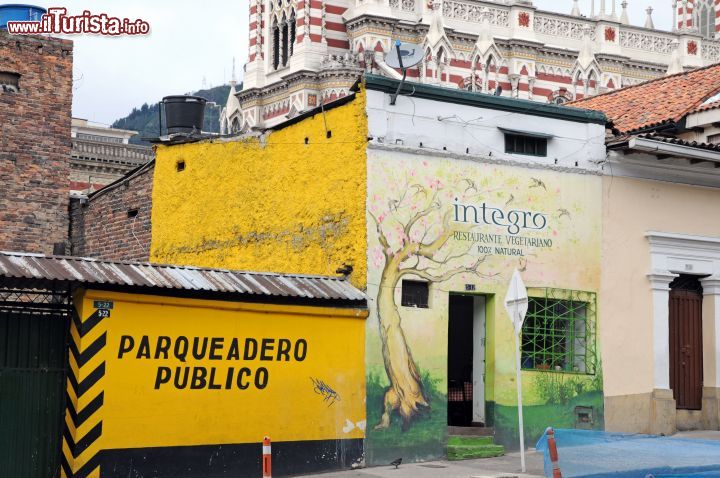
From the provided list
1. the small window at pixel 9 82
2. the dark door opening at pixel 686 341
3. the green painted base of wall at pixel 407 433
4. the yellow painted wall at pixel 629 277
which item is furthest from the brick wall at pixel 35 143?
the dark door opening at pixel 686 341

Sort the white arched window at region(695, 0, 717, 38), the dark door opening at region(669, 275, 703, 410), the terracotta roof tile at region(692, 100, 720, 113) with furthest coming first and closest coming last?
the white arched window at region(695, 0, 717, 38), the terracotta roof tile at region(692, 100, 720, 113), the dark door opening at region(669, 275, 703, 410)

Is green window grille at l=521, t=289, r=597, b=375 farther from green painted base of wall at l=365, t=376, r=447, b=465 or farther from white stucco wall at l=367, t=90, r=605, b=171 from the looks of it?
white stucco wall at l=367, t=90, r=605, b=171

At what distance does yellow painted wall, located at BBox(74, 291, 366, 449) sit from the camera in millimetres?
16203

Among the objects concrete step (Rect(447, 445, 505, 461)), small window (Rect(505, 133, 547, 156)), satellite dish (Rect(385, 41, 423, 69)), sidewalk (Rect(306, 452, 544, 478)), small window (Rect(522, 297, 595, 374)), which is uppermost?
satellite dish (Rect(385, 41, 423, 69))

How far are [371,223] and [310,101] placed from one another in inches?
1677

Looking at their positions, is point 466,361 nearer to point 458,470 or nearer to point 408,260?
point 408,260

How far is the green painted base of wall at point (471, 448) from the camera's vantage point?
1880cm

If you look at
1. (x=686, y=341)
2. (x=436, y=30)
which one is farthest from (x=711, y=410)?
(x=436, y=30)

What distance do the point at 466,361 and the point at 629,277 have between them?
3093 mm

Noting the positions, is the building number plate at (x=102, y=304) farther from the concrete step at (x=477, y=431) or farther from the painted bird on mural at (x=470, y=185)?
the painted bird on mural at (x=470, y=185)

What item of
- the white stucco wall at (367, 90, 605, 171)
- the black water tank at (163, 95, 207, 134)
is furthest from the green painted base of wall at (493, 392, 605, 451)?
the black water tank at (163, 95, 207, 134)

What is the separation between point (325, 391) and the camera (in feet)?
59.3

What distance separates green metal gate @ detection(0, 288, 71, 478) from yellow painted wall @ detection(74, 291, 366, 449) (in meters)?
0.45

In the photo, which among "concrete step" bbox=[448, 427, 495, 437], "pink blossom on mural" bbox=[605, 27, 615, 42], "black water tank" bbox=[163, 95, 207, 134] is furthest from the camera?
"pink blossom on mural" bbox=[605, 27, 615, 42]
